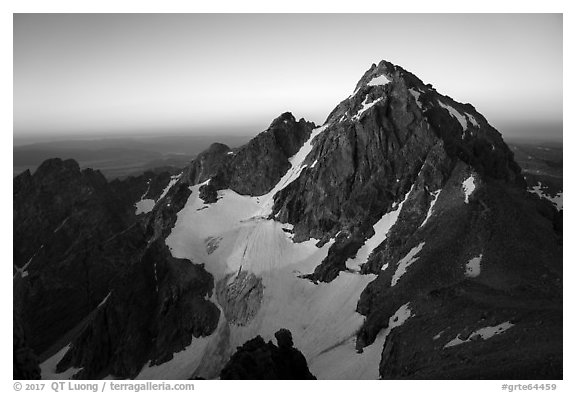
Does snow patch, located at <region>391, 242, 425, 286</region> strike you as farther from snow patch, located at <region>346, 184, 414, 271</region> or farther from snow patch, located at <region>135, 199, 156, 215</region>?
snow patch, located at <region>135, 199, 156, 215</region>

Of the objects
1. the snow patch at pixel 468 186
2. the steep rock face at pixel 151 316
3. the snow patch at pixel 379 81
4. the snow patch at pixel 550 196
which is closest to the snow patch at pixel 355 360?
the steep rock face at pixel 151 316

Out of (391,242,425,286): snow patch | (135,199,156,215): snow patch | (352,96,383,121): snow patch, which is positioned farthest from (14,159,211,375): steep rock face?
(391,242,425,286): snow patch

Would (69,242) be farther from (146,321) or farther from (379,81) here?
(379,81)

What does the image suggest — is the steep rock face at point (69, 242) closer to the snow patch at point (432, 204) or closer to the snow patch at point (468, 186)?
the snow patch at point (432, 204)

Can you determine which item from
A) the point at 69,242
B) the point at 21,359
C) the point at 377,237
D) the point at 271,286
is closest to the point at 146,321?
the point at 271,286
